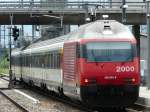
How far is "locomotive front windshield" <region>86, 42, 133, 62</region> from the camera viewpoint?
64.5 feet

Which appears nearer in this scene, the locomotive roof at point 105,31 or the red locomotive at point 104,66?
the red locomotive at point 104,66

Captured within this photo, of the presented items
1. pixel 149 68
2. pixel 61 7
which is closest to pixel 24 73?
pixel 149 68

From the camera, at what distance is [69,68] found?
→ 855 inches

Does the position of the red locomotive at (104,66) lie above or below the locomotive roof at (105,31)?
below

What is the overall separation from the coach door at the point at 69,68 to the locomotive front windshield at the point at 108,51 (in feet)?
3.19

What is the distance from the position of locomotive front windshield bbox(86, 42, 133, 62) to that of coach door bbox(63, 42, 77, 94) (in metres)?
0.97

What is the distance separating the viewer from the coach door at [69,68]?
20750 mm

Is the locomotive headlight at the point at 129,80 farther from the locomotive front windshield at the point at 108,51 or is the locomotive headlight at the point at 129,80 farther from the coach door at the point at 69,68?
the coach door at the point at 69,68

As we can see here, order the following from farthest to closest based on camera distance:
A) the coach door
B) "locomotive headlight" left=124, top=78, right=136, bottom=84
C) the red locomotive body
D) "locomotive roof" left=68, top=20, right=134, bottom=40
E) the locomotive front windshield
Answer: the coach door < "locomotive roof" left=68, top=20, right=134, bottom=40 < the locomotive front windshield < "locomotive headlight" left=124, top=78, right=136, bottom=84 < the red locomotive body

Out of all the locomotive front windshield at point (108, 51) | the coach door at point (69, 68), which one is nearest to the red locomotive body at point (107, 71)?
the locomotive front windshield at point (108, 51)

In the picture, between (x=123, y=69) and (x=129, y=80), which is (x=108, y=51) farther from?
(x=129, y=80)

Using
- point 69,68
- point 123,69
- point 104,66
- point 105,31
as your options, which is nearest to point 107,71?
point 104,66

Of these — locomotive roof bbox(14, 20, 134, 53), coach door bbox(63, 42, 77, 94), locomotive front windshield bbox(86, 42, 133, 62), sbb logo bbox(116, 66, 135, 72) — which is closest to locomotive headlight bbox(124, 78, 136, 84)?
sbb logo bbox(116, 66, 135, 72)

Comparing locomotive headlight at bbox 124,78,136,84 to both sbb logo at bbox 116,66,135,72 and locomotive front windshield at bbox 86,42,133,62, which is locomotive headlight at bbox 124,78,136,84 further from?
locomotive front windshield at bbox 86,42,133,62
